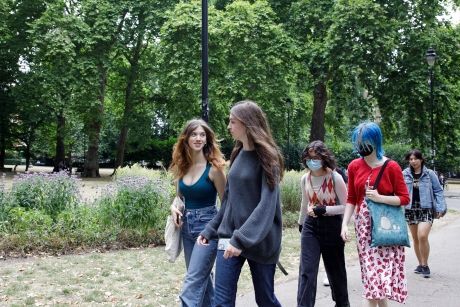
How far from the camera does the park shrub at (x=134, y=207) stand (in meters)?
9.61

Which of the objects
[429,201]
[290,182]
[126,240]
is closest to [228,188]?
[429,201]

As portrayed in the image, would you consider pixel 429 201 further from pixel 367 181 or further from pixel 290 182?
pixel 290 182

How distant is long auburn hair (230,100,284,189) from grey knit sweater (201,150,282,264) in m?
0.06

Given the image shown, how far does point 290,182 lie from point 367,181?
34.7ft

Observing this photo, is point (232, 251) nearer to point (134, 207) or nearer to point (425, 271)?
point (425, 271)

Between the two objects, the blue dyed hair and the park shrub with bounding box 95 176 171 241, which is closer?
the blue dyed hair

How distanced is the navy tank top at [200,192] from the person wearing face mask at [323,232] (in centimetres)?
125

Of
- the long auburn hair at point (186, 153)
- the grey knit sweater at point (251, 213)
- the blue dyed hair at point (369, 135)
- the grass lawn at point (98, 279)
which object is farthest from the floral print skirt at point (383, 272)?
the grass lawn at point (98, 279)

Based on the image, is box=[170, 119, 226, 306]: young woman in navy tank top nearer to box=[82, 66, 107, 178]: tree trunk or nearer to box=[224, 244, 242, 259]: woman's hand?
box=[224, 244, 242, 259]: woman's hand

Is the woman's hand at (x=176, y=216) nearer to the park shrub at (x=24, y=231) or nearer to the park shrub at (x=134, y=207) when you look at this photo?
the park shrub at (x=24, y=231)

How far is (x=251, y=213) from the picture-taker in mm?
3357

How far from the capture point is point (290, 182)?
14.8 metres

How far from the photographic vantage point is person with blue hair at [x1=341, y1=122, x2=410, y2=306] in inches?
164

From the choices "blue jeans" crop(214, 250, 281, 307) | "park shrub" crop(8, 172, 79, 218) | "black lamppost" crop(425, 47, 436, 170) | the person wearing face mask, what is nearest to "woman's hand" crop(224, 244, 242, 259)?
"blue jeans" crop(214, 250, 281, 307)
